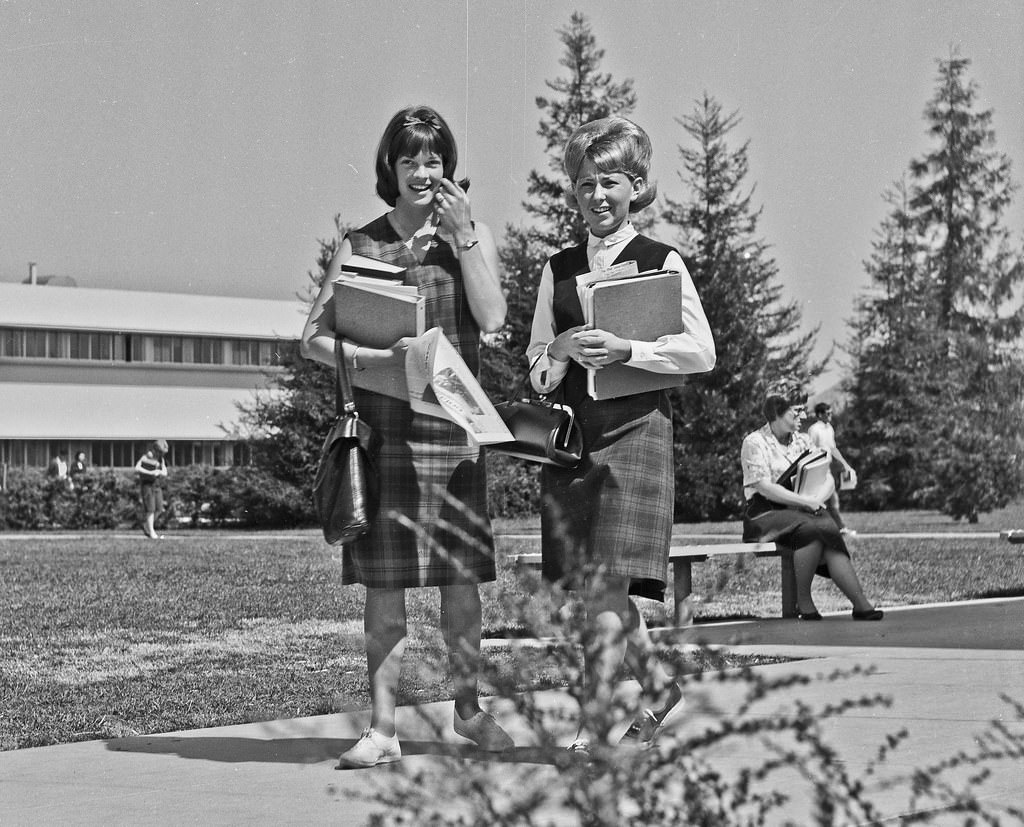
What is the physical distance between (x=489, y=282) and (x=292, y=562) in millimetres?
12953

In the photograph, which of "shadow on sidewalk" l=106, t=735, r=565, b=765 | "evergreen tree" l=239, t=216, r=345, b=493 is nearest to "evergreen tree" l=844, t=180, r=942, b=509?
"evergreen tree" l=239, t=216, r=345, b=493

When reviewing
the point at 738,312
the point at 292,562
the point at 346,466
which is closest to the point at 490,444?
the point at 346,466

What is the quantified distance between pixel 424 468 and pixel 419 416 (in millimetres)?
155

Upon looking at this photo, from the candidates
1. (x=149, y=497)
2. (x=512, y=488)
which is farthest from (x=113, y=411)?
(x=149, y=497)

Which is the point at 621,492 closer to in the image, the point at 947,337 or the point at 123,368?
the point at 947,337

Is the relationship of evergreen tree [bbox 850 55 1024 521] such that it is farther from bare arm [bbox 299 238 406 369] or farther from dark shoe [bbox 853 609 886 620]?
bare arm [bbox 299 238 406 369]

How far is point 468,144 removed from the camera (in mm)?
5777

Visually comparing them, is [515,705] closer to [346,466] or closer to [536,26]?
[346,466]

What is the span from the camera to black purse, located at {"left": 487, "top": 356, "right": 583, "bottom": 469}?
Result: 461cm

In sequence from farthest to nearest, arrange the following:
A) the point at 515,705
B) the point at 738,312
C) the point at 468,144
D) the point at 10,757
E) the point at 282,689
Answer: the point at 738,312, the point at 282,689, the point at 468,144, the point at 10,757, the point at 515,705

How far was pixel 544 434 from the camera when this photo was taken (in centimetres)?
461

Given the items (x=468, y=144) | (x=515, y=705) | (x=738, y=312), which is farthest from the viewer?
(x=738, y=312)

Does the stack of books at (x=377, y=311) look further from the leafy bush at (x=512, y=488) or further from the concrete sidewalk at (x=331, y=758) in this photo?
the leafy bush at (x=512, y=488)

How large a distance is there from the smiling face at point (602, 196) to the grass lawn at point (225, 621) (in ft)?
3.64
